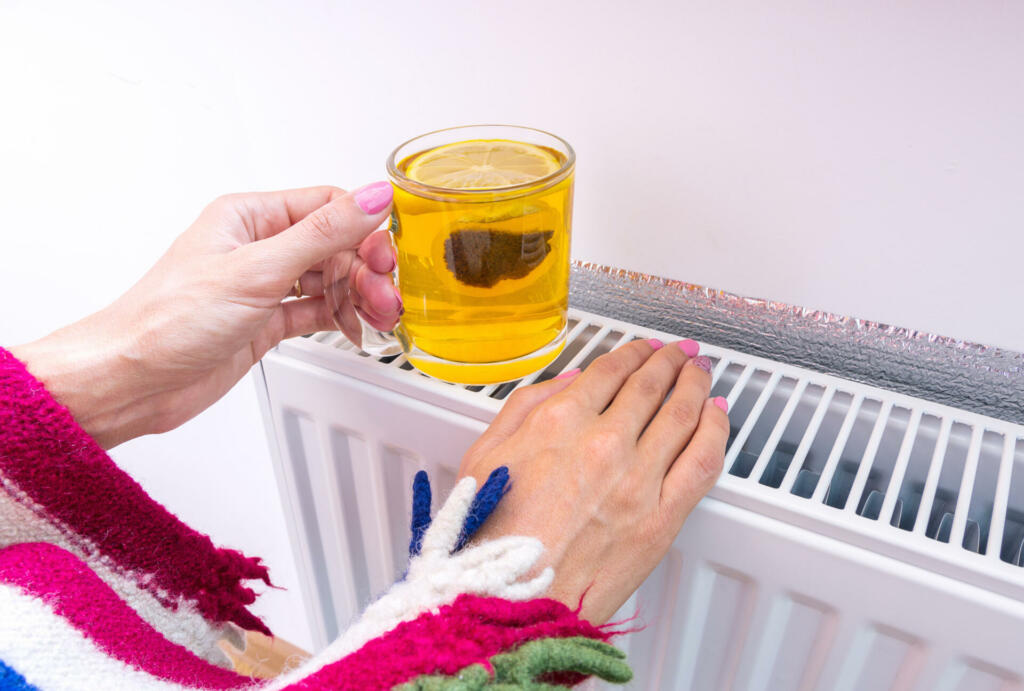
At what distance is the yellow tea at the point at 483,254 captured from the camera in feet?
1.33

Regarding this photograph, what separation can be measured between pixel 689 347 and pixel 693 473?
0.12 metres

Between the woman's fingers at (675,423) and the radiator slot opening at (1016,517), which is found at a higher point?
the woman's fingers at (675,423)

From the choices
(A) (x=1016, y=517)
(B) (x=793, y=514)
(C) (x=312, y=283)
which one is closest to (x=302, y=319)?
(C) (x=312, y=283)

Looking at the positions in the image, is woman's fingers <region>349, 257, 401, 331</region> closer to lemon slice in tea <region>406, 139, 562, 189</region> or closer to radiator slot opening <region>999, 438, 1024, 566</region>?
lemon slice in tea <region>406, 139, 562, 189</region>

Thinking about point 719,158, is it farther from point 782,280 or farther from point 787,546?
point 787,546

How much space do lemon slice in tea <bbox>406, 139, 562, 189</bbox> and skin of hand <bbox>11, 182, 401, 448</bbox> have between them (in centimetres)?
3

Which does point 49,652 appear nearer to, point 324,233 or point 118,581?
point 118,581

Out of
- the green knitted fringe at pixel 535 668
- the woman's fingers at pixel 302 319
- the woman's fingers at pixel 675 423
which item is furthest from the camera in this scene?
the woman's fingers at pixel 302 319

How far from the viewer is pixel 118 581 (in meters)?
0.45

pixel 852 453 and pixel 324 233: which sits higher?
pixel 324 233

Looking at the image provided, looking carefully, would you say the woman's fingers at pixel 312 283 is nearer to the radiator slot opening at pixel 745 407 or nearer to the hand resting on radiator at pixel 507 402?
the hand resting on radiator at pixel 507 402

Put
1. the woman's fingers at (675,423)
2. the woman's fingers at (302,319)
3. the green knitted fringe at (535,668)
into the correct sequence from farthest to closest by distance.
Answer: the woman's fingers at (302,319), the woman's fingers at (675,423), the green knitted fringe at (535,668)

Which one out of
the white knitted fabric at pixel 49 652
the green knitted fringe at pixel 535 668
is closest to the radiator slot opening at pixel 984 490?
the green knitted fringe at pixel 535 668

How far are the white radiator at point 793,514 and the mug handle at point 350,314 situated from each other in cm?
1
